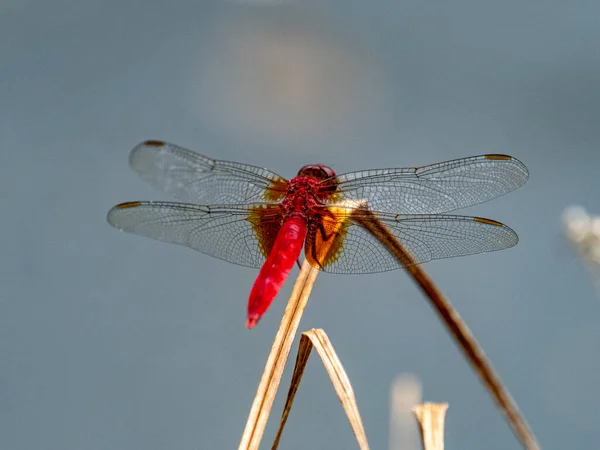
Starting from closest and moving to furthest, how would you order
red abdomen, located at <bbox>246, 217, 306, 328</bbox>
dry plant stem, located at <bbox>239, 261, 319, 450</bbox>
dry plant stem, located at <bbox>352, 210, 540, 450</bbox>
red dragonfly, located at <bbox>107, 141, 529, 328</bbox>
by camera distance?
1. dry plant stem, located at <bbox>239, 261, 319, 450</bbox>
2. dry plant stem, located at <bbox>352, 210, 540, 450</bbox>
3. red abdomen, located at <bbox>246, 217, 306, 328</bbox>
4. red dragonfly, located at <bbox>107, 141, 529, 328</bbox>

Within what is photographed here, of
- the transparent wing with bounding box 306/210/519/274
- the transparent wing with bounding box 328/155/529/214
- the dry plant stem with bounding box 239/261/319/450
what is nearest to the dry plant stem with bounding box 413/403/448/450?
the dry plant stem with bounding box 239/261/319/450

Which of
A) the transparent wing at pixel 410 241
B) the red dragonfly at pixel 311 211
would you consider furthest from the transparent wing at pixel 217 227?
the transparent wing at pixel 410 241

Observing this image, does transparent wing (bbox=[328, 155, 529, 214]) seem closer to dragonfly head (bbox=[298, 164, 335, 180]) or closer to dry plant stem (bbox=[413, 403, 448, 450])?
dragonfly head (bbox=[298, 164, 335, 180])

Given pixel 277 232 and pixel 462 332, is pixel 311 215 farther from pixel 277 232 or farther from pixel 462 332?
pixel 462 332

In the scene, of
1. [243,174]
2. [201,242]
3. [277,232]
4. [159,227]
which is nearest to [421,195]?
[277,232]

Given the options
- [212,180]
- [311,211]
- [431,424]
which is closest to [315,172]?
[311,211]

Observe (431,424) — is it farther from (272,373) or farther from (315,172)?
(315,172)
